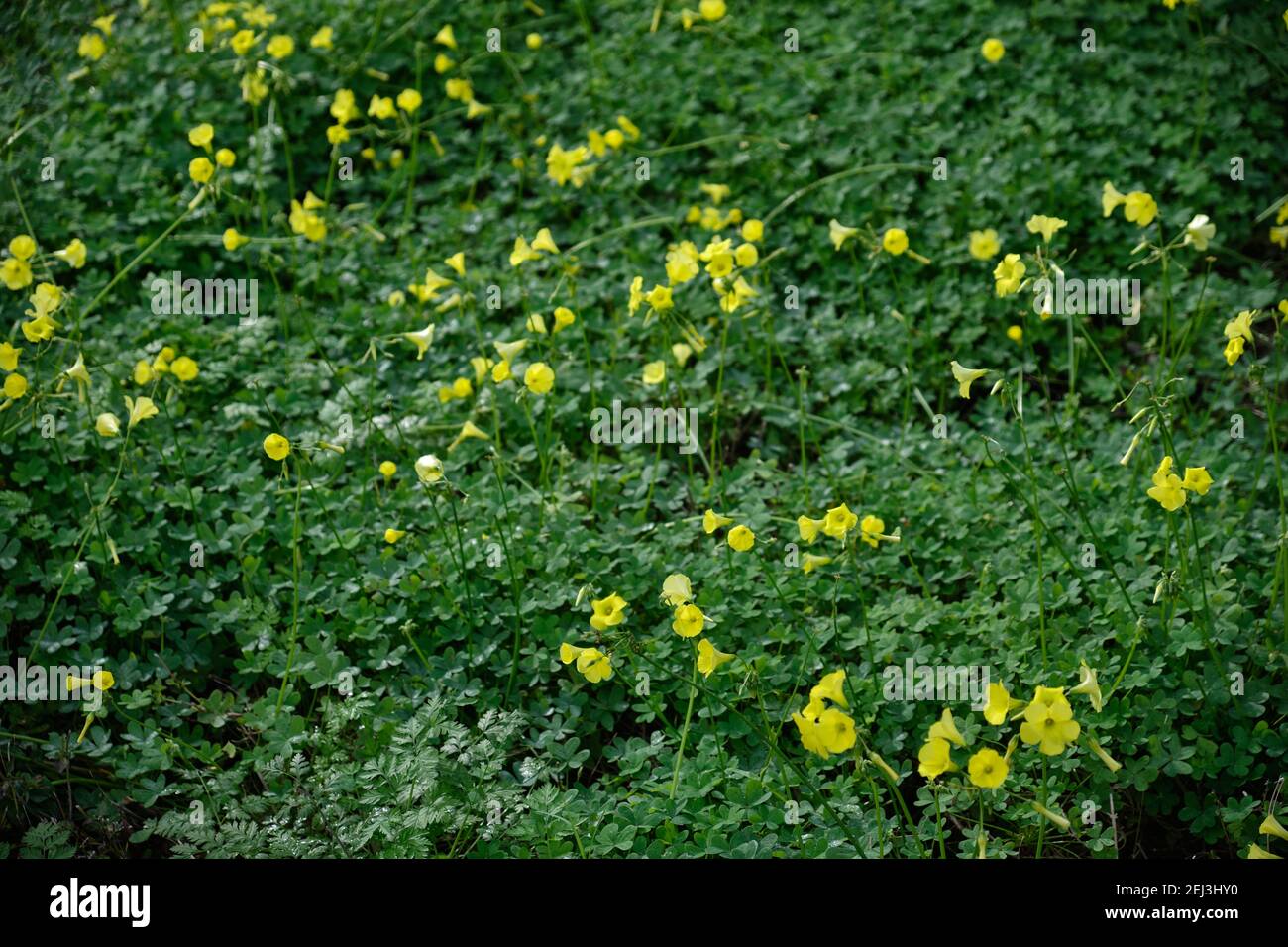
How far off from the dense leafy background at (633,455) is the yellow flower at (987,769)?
0.29 m

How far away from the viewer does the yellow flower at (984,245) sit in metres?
4.24

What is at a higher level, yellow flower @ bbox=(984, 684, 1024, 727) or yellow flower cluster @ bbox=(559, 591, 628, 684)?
Answer: yellow flower cluster @ bbox=(559, 591, 628, 684)

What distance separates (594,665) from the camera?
8.89 ft

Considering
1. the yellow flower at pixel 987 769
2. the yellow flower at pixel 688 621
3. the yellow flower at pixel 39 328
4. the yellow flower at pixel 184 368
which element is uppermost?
the yellow flower at pixel 39 328

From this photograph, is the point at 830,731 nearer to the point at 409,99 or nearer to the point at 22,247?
the point at 22,247

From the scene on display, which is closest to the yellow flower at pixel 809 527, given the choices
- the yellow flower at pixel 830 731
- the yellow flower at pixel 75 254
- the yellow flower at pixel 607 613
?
the yellow flower at pixel 607 613

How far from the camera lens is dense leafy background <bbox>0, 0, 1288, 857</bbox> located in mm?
2789

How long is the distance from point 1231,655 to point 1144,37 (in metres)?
3.35

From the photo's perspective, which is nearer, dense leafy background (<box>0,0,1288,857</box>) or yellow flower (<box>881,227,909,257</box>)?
dense leafy background (<box>0,0,1288,857</box>)

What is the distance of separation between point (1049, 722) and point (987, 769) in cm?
14

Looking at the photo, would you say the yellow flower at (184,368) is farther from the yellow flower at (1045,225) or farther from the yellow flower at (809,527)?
the yellow flower at (1045,225)

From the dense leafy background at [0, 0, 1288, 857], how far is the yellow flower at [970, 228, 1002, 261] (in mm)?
155

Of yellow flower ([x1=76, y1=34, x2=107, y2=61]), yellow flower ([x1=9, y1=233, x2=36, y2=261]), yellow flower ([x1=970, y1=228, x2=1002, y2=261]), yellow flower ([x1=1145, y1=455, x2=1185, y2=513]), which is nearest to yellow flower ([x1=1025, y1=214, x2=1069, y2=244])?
yellow flower ([x1=1145, y1=455, x2=1185, y2=513])

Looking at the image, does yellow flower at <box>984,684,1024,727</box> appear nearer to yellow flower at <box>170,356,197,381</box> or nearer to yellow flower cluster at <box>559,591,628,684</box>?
yellow flower cluster at <box>559,591,628,684</box>
